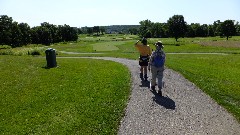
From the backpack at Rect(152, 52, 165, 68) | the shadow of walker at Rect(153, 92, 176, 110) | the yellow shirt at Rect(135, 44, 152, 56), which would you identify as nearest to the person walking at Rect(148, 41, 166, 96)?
the backpack at Rect(152, 52, 165, 68)

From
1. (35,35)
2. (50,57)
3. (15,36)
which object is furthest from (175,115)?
(35,35)

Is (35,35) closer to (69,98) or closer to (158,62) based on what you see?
(69,98)

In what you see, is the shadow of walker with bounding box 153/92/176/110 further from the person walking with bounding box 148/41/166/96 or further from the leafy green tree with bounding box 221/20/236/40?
the leafy green tree with bounding box 221/20/236/40

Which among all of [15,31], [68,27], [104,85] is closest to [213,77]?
[104,85]

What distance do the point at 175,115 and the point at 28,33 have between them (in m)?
119

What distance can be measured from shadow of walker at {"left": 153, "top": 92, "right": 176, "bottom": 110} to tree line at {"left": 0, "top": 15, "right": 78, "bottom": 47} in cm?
9240

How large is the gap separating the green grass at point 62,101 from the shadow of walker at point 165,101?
1.46 m

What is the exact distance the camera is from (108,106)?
13.5 m

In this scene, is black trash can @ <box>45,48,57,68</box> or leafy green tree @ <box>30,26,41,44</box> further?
leafy green tree @ <box>30,26,41,44</box>

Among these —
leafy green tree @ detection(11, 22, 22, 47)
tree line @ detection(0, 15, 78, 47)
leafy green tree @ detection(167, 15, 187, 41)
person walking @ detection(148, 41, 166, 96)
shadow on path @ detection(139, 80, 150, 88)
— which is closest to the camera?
person walking @ detection(148, 41, 166, 96)

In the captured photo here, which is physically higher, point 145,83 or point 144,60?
point 144,60

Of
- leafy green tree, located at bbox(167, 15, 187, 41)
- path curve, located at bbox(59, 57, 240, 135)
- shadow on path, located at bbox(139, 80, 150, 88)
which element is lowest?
path curve, located at bbox(59, 57, 240, 135)

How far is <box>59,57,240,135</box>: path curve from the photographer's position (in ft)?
35.0

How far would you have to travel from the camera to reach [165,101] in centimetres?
1433
